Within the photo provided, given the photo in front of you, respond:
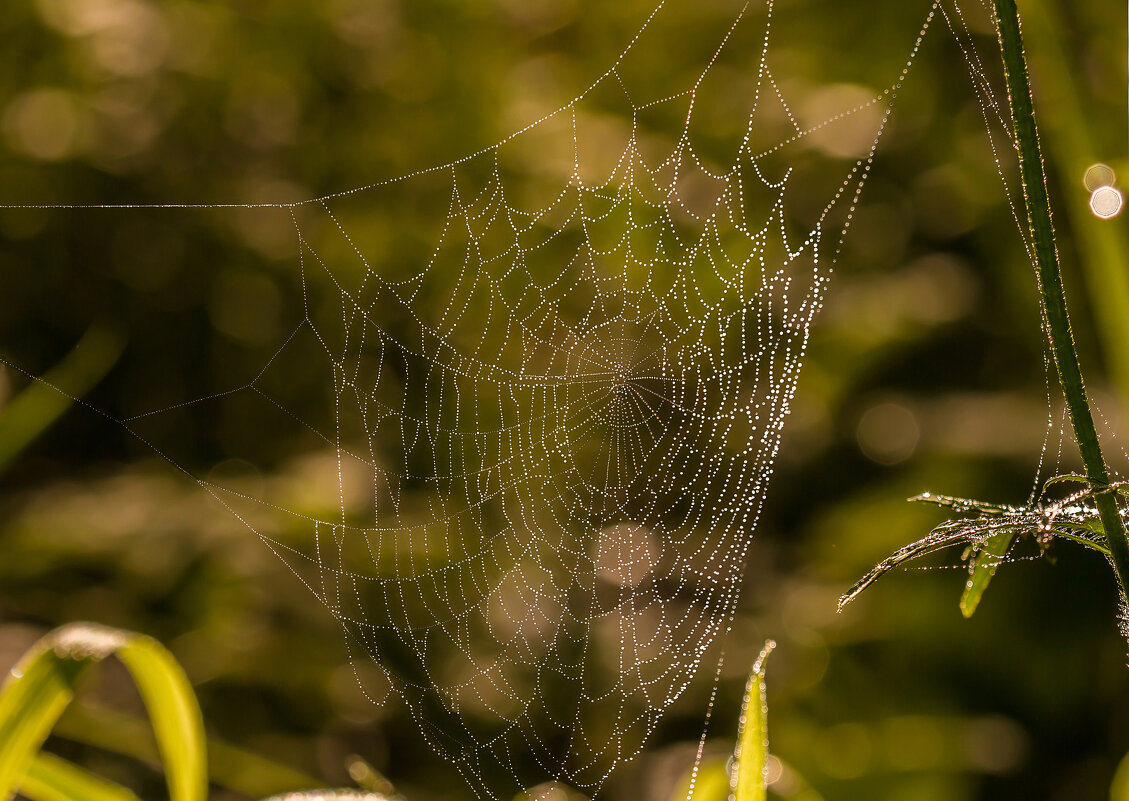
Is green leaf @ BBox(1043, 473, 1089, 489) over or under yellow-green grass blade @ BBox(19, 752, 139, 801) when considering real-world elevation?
over

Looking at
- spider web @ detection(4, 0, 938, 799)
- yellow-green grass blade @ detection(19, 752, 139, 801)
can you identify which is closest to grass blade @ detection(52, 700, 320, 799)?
spider web @ detection(4, 0, 938, 799)

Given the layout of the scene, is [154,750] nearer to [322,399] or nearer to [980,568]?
[322,399]

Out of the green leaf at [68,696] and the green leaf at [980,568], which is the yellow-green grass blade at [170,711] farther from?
the green leaf at [980,568]

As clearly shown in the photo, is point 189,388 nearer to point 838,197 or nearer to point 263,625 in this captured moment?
point 263,625

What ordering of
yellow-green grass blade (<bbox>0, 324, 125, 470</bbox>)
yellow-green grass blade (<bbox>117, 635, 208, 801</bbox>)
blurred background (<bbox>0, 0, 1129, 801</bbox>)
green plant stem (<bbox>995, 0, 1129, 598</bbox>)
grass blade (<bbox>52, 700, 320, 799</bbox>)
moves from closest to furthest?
green plant stem (<bbox>995, 0, 1129, 598</bbox>), yellow-green grass blade (<bbox>117, 635, 208, 801</bbox>), yellow-green grass blade (<bbox>0, 324, 125, 470</bbox>), grass blade (<bbox>52, 700, 320, 799</bbox>), blurred background (<bbox>0, 0, 1129, 801</bbox>)

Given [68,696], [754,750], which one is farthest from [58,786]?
[754,750]

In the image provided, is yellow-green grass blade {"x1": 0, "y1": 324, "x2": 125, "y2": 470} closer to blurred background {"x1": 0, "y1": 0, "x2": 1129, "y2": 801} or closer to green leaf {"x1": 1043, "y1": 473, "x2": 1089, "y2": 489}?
blurred background {"x1": 0, "y1": 0, "x2": 1129, "y2": 801}
